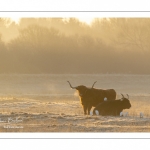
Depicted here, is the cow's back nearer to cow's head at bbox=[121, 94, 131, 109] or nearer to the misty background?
cow's head at bbox=[121, 94, 131, 109]

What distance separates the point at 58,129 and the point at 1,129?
4.86ft

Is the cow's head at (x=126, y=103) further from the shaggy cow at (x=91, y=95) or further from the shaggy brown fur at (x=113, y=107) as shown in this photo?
the shaggy cow at (x=91, y=95)

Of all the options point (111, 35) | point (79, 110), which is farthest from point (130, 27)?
point (79, 110)

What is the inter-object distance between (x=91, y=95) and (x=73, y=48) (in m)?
1.41

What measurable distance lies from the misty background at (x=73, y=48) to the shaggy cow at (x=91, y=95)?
0.55m

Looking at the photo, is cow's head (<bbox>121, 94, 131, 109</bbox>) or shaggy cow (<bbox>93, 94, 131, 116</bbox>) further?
cow's head (<bbox>121, 94, 131, 109</bbox>)

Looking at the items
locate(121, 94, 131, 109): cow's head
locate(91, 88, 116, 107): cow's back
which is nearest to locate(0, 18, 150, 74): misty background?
locate(91, 88, 116, 107): cow's back

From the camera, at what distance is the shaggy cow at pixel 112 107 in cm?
1809

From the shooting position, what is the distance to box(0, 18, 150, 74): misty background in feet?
61.2

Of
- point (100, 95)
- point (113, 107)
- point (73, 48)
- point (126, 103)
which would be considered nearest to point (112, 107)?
point (113, 107)

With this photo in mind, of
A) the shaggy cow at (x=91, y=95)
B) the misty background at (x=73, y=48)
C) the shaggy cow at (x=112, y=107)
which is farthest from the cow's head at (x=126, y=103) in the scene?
the misty background at (x=73, y=48)

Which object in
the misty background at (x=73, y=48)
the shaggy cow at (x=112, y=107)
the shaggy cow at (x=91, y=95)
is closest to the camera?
the shaggy cow at (x=112, y=107)

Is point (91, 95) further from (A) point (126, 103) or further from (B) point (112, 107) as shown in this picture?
(A) point (126, 103)

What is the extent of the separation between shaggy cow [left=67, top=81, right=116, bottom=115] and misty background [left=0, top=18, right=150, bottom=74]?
0.55 metres
